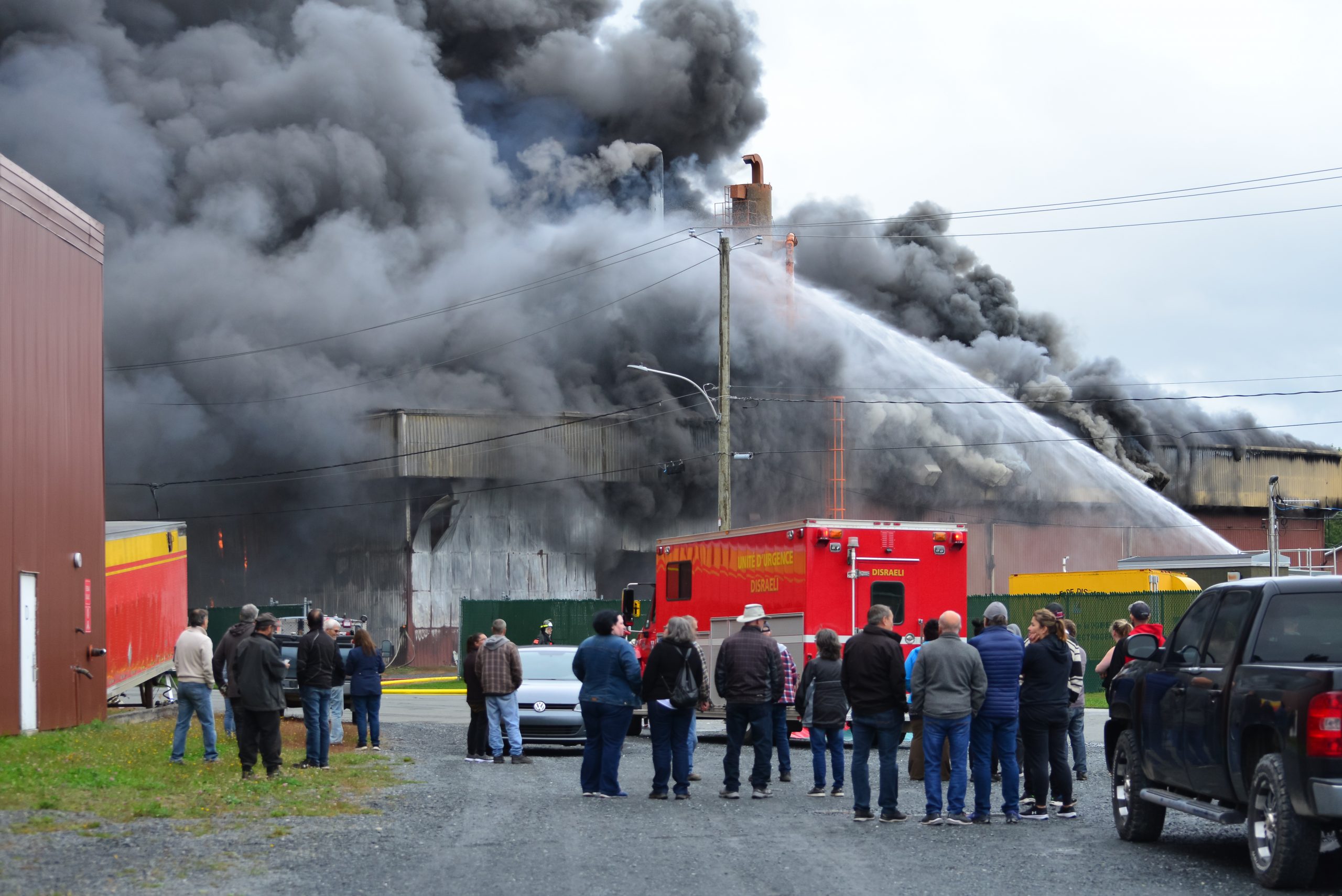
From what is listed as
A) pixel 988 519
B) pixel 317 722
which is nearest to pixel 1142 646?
pixel 317 722

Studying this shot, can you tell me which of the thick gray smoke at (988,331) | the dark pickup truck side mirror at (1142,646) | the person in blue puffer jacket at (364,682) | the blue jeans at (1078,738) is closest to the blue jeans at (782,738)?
the blue jeans at (1078,738)

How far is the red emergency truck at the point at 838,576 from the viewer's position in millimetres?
17297

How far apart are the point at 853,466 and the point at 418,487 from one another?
14.6m

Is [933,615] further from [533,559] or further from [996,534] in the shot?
[996,534]

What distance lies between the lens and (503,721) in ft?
53.9

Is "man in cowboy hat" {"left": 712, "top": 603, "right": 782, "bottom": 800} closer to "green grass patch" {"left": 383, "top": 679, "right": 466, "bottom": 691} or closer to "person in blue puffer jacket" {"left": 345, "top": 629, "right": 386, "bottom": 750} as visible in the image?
"person in blue puffer jacket" {"left": 345, "top": 629, "right": 386, "bottom": 750}

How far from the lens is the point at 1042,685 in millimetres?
11359

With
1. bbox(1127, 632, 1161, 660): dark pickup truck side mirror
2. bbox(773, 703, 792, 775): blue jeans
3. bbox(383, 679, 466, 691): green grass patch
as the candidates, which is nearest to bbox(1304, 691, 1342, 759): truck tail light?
bbox(1127, 632, 1161, 660): dark pickup truck side mirror

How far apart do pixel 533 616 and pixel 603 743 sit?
1157 inches

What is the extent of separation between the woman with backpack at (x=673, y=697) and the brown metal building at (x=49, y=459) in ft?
27.9

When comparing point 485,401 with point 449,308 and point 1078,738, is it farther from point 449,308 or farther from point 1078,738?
point 1078,738

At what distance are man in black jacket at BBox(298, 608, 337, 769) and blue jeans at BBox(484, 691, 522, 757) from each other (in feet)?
6.11

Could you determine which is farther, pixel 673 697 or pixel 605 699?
pixel 605 699

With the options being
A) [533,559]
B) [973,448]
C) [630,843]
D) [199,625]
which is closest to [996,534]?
[973,448]
